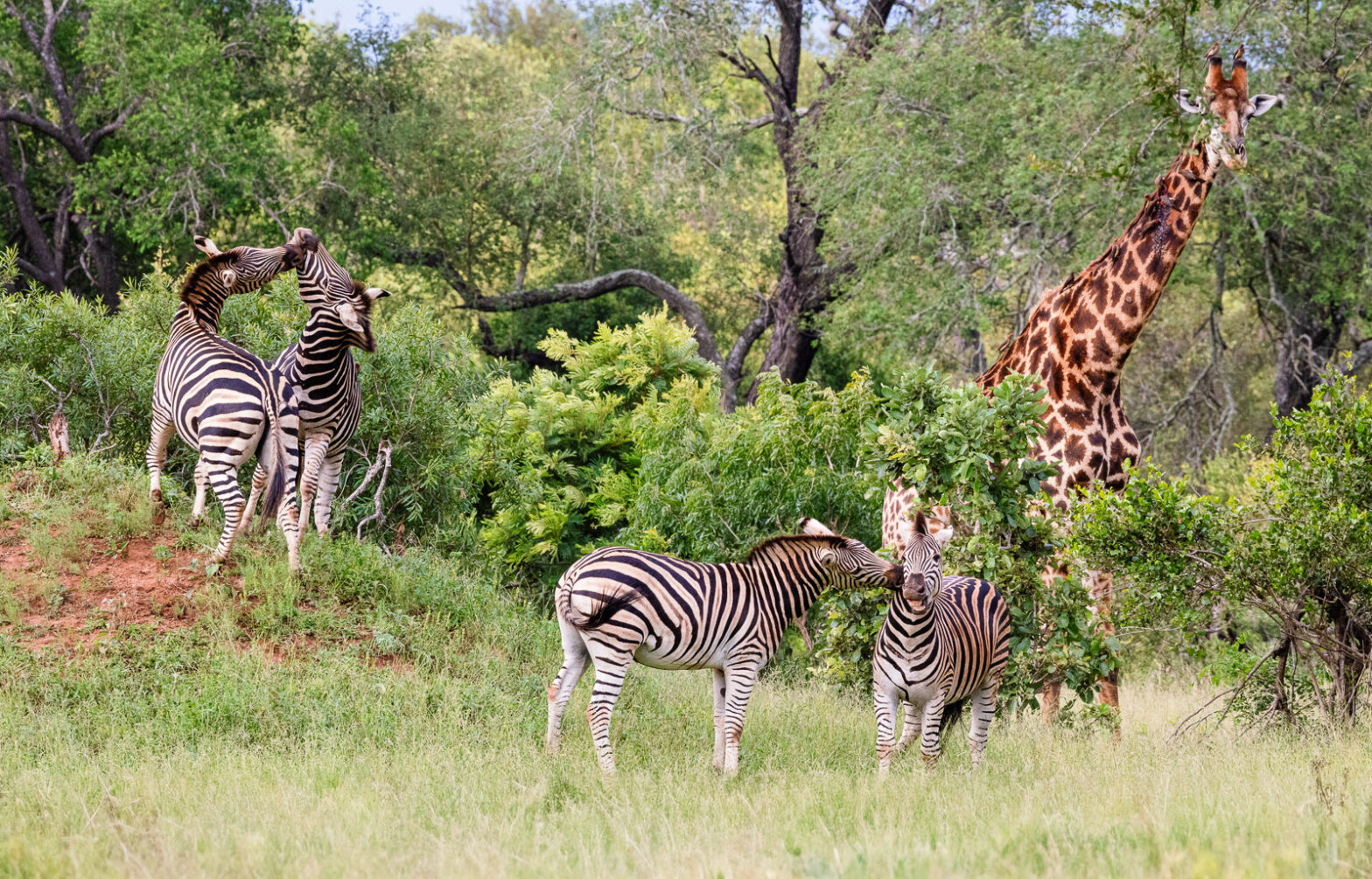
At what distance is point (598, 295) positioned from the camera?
92.5ft

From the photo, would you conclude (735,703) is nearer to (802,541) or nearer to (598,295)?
(802,541)

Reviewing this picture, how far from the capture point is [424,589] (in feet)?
35.9

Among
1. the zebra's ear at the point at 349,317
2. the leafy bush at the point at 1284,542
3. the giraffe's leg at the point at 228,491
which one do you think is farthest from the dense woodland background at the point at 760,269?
the zebra's ear at the point at 349,317

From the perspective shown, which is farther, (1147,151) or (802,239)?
(802,239)

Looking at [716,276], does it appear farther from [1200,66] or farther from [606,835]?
[606,835]

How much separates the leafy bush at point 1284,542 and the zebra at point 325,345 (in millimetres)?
5499

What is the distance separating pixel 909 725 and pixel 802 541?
1.36m

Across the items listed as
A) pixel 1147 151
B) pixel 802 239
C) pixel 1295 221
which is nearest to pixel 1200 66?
pixel 1147 151

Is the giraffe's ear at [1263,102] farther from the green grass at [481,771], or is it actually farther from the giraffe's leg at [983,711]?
the giraffe's leg at [983,711]

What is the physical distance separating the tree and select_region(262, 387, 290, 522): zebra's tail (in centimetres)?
1294

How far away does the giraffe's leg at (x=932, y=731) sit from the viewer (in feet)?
25.7

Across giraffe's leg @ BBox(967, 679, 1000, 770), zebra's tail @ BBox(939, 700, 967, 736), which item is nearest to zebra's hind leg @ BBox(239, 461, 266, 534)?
zebra's tail @ BBox(939, 700, 967, 736)

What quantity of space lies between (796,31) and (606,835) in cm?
2144

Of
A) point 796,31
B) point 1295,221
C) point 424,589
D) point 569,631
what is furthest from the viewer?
point 796,31
